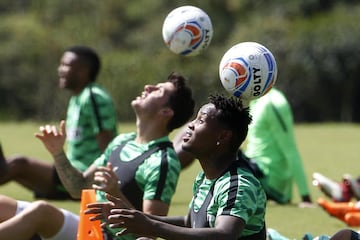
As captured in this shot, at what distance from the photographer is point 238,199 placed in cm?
554

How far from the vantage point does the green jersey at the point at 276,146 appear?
10.8 meters

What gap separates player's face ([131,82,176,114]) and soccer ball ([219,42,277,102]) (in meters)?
0.66

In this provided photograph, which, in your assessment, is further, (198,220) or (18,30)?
(18,30)

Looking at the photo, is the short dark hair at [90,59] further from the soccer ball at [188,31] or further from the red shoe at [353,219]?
the red shoe at [353,219]

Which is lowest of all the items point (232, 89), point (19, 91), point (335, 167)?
point (19, 91)

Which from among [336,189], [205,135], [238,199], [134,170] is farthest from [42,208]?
[336,189]

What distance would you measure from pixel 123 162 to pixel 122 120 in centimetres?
2519

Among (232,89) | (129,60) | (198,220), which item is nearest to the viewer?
(198,220)

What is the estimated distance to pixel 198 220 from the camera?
5844 mm

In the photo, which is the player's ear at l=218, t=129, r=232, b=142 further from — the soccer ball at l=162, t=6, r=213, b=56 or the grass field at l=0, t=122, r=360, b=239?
the grass field at l=0, t=122, r=360, b=239

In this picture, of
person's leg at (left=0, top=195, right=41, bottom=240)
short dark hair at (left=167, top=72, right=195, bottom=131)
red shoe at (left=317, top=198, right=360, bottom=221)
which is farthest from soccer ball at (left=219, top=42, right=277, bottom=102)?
red shoe at (left=317, top=198, right=360, bottom=221)

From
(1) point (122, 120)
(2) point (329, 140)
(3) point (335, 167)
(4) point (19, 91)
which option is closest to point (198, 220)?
(3) point (335, 167)

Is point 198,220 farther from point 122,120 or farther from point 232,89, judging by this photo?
point 122,120

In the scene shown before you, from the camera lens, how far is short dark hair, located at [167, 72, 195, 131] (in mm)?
7512
